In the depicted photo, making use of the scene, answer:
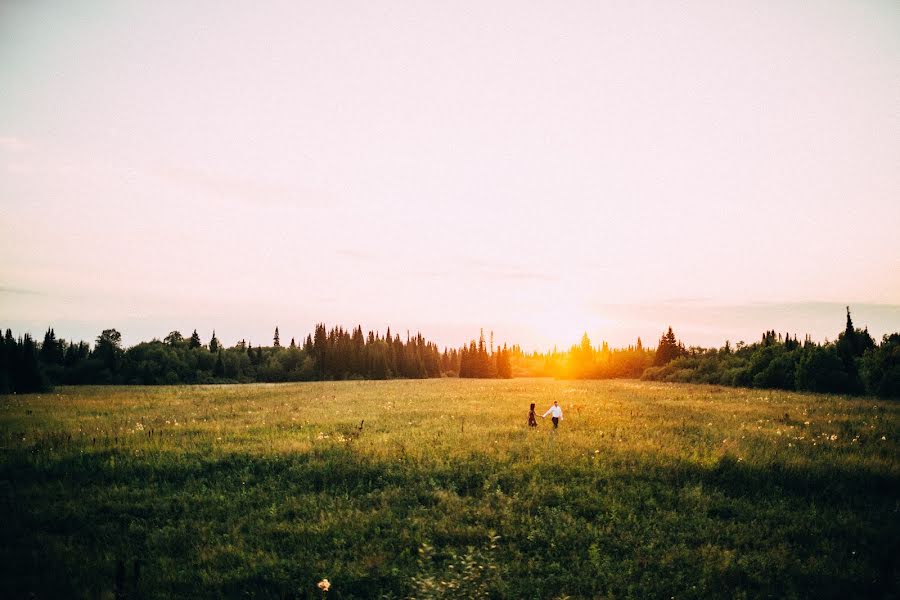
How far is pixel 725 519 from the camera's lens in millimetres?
10812

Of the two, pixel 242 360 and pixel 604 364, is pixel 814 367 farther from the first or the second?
pixel 242 360

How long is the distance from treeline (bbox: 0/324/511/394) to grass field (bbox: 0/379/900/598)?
59.7 meters

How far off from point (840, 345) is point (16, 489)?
85.1m

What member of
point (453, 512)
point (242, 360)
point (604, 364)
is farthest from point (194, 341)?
point (453, 512)

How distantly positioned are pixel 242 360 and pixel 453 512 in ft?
375

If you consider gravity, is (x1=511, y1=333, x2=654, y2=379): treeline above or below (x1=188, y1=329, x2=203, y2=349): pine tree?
below

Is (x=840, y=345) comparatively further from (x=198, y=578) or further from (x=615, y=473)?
(x=198, y=578)

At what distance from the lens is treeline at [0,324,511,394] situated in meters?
86.0

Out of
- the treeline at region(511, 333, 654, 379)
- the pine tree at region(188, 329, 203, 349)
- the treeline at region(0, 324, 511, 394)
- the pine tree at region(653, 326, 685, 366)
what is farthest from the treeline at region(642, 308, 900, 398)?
the pine tree at region(188, 329, 203, 349)

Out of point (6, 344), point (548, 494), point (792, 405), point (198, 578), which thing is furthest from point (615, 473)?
point (6, 344)

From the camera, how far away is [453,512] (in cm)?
1085

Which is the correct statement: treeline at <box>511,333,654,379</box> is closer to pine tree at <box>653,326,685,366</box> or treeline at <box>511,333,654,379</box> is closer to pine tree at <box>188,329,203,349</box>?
pine tree at <box>653,326,685,366</box>

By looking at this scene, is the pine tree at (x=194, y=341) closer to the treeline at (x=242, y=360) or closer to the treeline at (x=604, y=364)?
the treeline at (x=242, y=360)

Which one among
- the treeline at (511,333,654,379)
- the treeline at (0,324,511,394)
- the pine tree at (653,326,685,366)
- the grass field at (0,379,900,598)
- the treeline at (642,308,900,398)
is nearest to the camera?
the grass field at (0,379,900,598)
